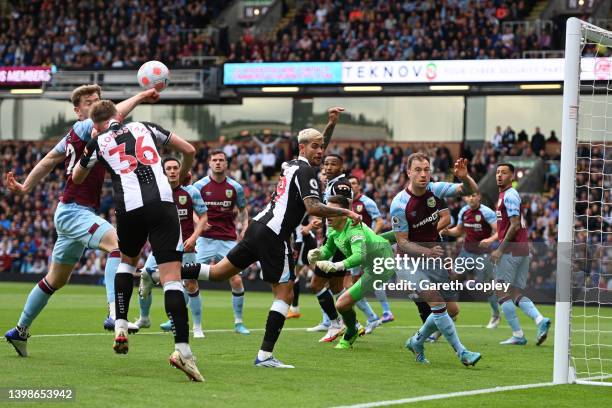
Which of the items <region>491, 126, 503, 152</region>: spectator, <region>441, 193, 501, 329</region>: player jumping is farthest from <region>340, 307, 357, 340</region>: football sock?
<region>491, 126, 503, 152</region>: spectator

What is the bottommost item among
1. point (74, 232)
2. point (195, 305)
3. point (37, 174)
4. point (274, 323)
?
point (195, 305)

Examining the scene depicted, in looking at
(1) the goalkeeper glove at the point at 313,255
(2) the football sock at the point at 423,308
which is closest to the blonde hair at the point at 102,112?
(1) the goalkeeper glove at the point at 313,255

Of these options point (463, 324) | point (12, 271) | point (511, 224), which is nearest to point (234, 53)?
point (12, 271)

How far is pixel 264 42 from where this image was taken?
126 feet

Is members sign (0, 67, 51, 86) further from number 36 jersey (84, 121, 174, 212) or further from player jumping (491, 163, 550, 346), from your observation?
number 36 jersey (84, 121, 174, 212)

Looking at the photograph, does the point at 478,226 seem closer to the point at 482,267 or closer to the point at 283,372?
the point at 482,267

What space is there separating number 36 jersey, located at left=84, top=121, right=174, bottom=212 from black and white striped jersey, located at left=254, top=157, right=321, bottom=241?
4.28 ft

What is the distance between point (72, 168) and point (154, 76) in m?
1.38

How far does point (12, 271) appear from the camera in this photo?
3459 cm

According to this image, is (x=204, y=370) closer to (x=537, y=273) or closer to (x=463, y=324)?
(x=463, y=324)

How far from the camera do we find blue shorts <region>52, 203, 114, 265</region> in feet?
33.7

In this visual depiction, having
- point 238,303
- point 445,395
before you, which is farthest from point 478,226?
point 445,395

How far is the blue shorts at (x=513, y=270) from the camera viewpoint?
47.5 ft

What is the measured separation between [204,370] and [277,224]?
158cm
